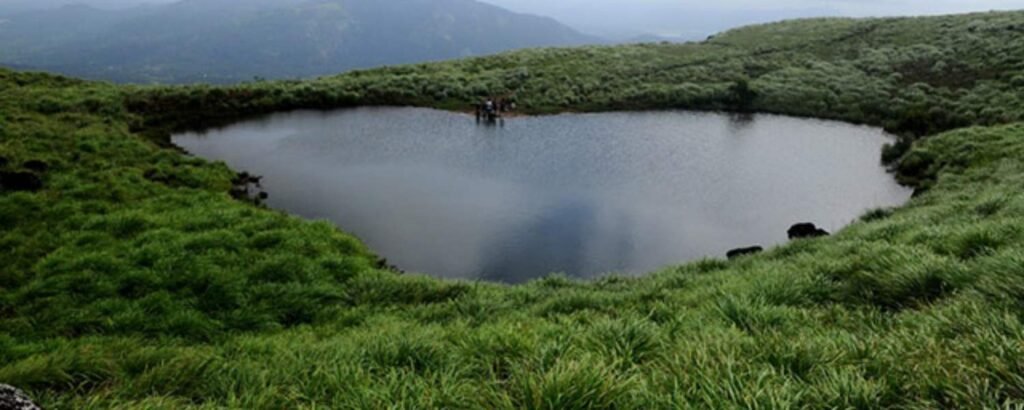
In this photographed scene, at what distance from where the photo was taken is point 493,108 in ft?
140

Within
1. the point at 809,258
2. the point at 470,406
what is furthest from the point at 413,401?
the point at 809,258

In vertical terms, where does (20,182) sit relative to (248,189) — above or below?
above

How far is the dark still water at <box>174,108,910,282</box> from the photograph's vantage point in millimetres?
19531

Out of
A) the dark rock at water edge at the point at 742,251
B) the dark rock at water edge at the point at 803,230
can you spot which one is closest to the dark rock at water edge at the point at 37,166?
the dark rock at water edge at the point at 742,251

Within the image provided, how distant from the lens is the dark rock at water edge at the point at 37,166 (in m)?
20.8

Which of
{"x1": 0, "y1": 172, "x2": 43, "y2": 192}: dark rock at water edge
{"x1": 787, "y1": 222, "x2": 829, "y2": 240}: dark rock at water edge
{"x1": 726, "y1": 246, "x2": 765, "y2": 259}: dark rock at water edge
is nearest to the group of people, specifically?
{"x1": 787, "y1": 222, "x2": 829, "y2": 240}: dark rock at water edge

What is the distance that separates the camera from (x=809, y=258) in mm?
13055

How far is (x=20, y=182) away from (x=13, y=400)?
19339 millimetres

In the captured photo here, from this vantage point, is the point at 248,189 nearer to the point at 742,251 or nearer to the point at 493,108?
the point at 742,251

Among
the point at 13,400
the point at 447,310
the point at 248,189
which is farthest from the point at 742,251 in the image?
the point at 248,189

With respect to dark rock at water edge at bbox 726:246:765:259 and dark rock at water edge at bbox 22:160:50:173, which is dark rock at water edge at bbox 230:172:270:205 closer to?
dark rock at water edge at bbox 22:160:50:173

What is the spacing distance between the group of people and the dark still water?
75.3 inches

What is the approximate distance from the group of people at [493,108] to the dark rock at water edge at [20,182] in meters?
26.2

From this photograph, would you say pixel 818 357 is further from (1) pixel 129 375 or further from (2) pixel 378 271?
(2) pixel 378 271
